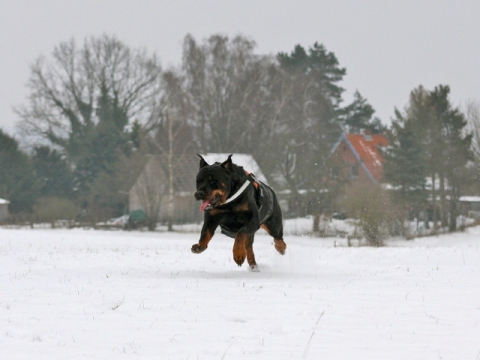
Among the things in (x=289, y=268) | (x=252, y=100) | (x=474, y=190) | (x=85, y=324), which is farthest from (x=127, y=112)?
(x=85, y=324)

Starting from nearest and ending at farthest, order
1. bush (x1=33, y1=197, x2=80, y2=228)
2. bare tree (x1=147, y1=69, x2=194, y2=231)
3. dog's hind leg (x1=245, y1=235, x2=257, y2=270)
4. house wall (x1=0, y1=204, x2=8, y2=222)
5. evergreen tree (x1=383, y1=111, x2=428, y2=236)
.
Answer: dog's hind leg (x1=245, y1=235, x2=257, y2=270) < evergreen tree (x1=383, y1=111, x2=428, y2=236) < bare tree (x1=147, y1=69, x2=194, y2=231) < bush (x1=33, y1=197, x2=80, y2=228) < house wall (x1=0, y1=204, x2=8, y2=222)

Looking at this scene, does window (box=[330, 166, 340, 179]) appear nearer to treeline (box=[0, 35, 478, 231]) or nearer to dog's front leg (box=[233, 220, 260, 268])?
treeline (box=[0, 35, 478, 231])

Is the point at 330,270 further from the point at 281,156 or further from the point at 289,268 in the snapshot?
the point at 281,156

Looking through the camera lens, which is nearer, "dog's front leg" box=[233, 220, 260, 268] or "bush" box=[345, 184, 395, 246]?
"dog's front leg" box=[233, 220, 260, 268]

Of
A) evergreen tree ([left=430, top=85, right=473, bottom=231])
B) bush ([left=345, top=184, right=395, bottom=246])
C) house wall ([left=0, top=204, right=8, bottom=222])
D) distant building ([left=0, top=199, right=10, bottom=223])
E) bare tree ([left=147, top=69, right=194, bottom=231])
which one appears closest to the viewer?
bush ([left=345, top=184, right=395, bottom=246])

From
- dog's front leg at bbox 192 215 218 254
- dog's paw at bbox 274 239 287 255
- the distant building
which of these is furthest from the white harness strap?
the distant building

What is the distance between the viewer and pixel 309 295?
6.55 metres

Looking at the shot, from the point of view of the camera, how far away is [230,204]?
837cm

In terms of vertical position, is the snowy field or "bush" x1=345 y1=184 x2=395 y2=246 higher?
"bush" x1=345 y1=184 x2=395 y2=246

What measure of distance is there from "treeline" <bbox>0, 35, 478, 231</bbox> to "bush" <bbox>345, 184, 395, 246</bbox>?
13.4 metres

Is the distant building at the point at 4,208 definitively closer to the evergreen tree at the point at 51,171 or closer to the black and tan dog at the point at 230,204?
the evergreen tree at the point at 51,171

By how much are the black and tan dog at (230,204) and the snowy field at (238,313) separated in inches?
16.9

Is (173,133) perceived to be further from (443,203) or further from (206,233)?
(206,233)

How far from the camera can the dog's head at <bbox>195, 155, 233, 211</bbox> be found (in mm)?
7988
